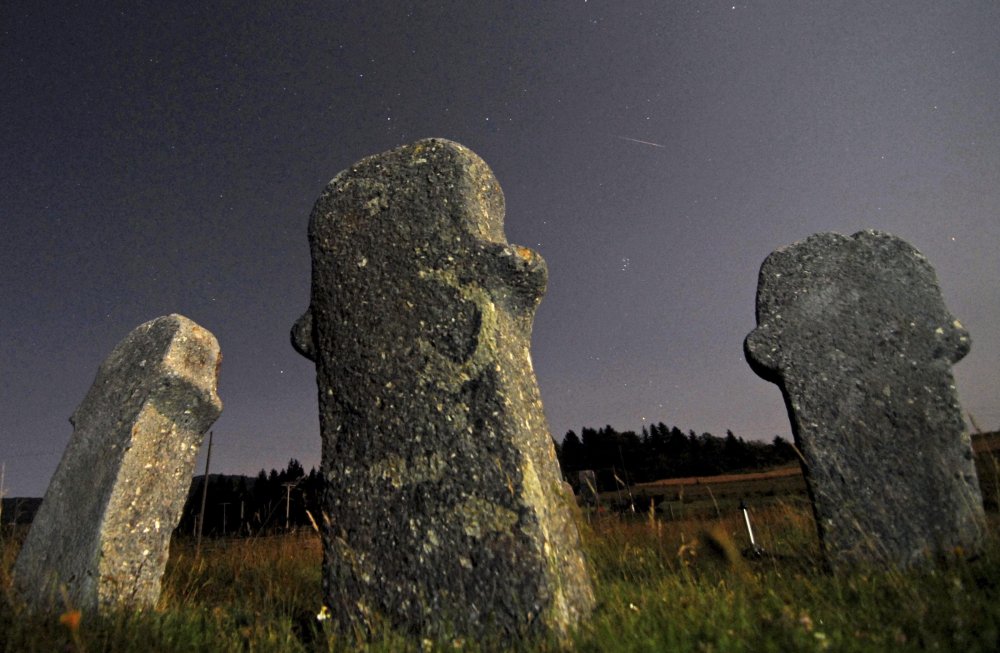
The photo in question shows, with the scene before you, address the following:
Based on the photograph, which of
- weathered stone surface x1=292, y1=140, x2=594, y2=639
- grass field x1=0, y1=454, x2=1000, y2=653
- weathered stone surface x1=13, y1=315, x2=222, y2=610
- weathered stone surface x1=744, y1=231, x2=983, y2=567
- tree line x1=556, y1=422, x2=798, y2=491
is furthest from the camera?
tree line x1=556, y1=422, x2=798, y2=491

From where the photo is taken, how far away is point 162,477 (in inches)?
167

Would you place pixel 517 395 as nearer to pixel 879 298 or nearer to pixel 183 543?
pixel 879 298

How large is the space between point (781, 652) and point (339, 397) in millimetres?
2403

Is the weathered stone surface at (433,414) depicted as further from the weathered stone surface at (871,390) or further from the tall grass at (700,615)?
the weathered stone surface at (871,390)

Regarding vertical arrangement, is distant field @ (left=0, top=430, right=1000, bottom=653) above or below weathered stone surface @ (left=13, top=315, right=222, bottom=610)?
below

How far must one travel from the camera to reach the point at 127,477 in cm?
405

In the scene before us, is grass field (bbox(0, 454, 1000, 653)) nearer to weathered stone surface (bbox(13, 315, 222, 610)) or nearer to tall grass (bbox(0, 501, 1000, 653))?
tall grass (bbox(0, 501, 1000, 653))

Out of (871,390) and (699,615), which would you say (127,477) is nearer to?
(699,615)

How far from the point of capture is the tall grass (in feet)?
7.27

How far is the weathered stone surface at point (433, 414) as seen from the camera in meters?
2.96

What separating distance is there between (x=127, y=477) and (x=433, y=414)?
219 cm

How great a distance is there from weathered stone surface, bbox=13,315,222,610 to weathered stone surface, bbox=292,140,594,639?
1.23m

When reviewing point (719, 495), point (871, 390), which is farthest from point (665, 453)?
point (871, 390)

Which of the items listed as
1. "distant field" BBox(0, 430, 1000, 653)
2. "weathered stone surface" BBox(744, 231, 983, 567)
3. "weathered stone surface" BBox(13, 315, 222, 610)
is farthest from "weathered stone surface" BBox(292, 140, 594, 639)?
"weathered stone surface" BBox(744, 231, 983, 567)
